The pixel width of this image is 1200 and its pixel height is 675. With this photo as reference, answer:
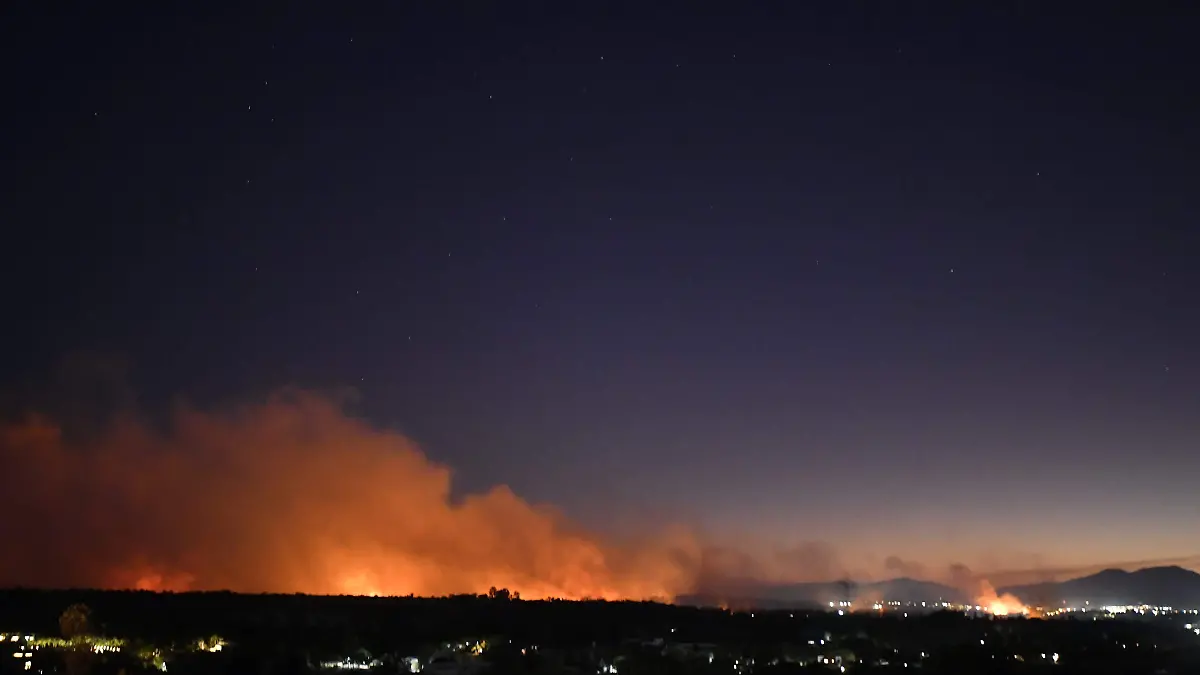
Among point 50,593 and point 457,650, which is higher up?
point 50,593

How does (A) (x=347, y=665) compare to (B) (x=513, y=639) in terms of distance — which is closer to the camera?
(A) (x=347, y=665)

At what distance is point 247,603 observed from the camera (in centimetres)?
8788

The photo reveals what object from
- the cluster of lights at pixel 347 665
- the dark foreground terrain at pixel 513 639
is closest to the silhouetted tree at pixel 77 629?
the dark foreground terrain at pixel 513 639

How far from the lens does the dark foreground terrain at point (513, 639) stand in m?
51.2

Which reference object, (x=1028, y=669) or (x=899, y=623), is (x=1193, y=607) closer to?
(x=899, y=623)

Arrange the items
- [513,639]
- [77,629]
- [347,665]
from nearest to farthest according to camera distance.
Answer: [347,665] → [77,629] → [513,639]

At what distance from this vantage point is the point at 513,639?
72562mm

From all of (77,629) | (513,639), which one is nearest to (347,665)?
(77,629)

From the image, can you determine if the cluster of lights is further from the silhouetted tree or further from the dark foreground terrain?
the silhouetted tree

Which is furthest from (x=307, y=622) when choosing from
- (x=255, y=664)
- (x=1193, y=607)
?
(x=1193, y=607)

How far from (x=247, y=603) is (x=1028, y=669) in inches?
2377

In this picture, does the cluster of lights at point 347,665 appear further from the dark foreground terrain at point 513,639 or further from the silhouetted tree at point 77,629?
the silhouetted tree at point 77,629

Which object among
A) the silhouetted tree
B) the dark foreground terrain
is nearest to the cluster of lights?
the dark foreground terrain

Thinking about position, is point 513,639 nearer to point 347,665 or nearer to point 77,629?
point 347,665
